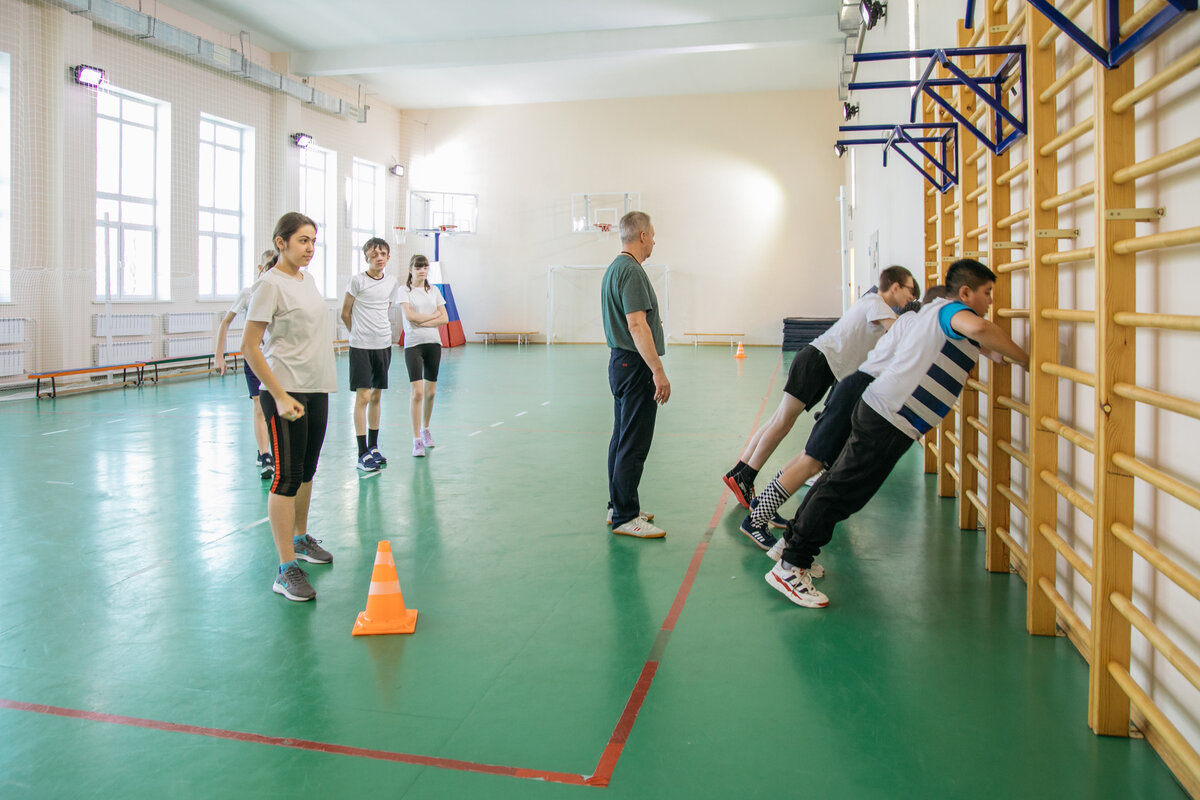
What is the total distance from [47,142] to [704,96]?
1416cm

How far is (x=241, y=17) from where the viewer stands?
14859 millimetres

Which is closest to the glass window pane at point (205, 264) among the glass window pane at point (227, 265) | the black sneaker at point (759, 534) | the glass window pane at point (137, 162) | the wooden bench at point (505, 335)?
the glass window pane at point (227, 265)

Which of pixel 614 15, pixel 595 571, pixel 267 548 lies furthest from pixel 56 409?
pixel 614 15

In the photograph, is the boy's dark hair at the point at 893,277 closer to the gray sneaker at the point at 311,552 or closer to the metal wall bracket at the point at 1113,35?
the metal wall bracket at the point at 1113,35

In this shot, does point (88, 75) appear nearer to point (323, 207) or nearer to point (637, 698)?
point (323, 207)

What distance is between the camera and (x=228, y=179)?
15.3 metres

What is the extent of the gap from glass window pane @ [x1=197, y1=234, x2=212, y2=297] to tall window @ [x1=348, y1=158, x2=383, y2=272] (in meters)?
4.25

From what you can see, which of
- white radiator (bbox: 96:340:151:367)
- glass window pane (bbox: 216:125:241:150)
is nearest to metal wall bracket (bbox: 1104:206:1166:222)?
white radiator (bbox: 96:340:151:367)

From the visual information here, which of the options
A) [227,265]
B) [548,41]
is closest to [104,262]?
[227,265]

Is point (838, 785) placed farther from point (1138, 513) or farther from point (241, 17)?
point (241, 17)

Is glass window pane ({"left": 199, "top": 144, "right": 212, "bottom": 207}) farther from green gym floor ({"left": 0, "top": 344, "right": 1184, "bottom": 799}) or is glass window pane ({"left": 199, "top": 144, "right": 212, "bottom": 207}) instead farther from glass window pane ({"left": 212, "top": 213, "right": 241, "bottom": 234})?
green gym floor ({"left": 0, "top": 344, "right": 1184, "bottom": 799})

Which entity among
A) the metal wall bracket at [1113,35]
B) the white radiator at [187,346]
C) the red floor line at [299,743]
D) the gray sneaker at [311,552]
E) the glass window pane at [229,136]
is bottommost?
the red floor line at [299,743]

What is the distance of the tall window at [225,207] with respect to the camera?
1476 cm

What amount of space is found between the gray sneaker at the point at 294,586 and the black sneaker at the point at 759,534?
7.01 ft
